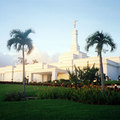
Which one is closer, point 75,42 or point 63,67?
point 63,67

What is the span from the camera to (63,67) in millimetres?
45781

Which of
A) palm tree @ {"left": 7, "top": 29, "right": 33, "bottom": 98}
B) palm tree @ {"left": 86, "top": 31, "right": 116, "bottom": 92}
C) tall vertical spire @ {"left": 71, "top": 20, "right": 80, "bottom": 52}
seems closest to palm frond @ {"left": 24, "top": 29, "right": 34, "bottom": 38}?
palm tree @ {"left": 7, "top": 29, "right": 33, "bottom": 98}

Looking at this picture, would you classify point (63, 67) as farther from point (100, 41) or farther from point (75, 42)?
point (100, 41)

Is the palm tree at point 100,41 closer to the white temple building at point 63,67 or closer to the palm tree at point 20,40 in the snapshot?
the palm tree at point 20,40

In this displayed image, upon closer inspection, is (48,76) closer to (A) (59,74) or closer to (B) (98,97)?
(A) (59,74)

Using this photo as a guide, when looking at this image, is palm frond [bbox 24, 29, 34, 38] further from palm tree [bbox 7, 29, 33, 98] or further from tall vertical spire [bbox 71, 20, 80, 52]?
tall vertical spire [bbox 71, 20, 80, 52]

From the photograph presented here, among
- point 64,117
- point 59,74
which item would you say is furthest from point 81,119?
point 59,74

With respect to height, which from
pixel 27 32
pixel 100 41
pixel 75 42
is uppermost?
pixel 75 42

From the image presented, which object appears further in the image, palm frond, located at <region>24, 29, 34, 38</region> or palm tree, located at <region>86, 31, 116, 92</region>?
palm frond, located at <region>24, 29, 34, 38</region>

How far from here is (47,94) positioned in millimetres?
11906

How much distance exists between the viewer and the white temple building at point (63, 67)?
40188 mm

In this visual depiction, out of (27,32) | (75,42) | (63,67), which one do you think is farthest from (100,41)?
(75,42)

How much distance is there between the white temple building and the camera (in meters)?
40.2

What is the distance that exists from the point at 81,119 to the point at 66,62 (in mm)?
40178
